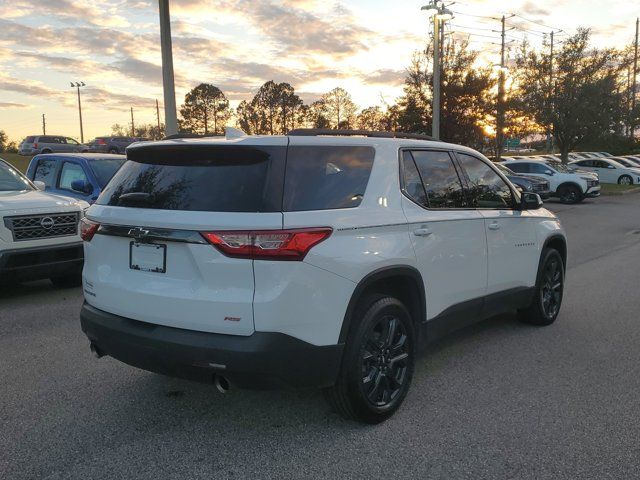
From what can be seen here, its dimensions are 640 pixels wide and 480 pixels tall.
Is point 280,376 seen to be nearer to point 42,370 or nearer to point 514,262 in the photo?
point 42,370

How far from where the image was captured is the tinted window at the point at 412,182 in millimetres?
3791

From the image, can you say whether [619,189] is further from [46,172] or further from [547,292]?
[46,172]

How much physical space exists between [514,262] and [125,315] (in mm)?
3250

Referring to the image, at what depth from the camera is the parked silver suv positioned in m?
43.5

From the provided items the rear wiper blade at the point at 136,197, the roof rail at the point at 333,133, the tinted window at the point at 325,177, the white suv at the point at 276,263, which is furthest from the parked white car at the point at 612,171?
the rear wiper blade at the point at 136,197

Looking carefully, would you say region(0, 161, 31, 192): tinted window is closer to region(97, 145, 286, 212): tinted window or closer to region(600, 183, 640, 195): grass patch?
region(97, 145, 286, 212): tinted window

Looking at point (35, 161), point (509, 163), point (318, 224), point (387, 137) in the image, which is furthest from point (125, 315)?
point (509, 163)

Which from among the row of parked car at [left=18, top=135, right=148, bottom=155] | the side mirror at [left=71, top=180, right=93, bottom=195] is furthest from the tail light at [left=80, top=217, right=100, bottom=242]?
the row of parked car at [left=18, top=135, right=148, bottom=155]

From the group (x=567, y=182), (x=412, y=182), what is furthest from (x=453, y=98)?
(x=412, y=182)

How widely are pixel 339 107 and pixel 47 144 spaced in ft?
85.1

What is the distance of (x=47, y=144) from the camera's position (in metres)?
44.2

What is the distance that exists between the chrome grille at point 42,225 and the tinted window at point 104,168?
1.82 metres

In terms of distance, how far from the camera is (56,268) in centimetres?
666

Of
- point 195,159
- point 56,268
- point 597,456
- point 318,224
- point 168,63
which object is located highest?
point 168,63
